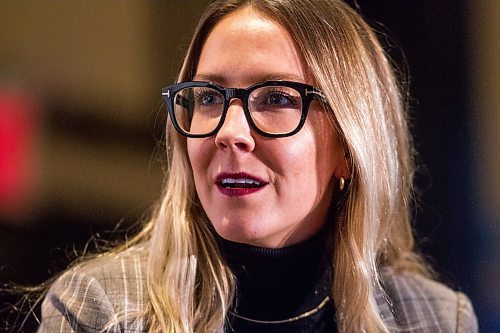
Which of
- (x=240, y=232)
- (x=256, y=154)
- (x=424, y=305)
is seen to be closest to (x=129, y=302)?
(x=240, y=232)

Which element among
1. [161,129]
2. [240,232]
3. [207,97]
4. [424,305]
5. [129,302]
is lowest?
[424,305]

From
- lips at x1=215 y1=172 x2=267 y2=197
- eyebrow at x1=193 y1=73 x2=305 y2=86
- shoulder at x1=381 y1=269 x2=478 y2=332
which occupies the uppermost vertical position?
eyebrow at x1=193 y1=73 x2=305 y2=86

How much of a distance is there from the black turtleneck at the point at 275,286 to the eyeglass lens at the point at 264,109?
215mm

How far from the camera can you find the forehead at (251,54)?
126 centimetres

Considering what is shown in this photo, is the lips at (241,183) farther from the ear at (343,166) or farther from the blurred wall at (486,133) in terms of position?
the blurred wall at (486,133)

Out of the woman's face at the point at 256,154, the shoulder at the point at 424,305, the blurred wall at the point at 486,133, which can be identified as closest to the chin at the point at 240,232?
the woman's face at the point at 256,154

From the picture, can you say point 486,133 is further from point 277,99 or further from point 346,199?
point 277,99

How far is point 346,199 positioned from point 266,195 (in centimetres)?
21

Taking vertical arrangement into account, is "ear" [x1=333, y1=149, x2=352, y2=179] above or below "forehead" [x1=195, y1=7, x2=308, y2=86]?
below

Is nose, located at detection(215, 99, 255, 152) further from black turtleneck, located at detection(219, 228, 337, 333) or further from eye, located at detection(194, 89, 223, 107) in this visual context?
black turtleneck, located at detection(219, 228, 337, 333)

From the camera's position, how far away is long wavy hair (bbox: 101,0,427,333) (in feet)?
4.24

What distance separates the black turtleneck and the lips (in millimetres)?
122

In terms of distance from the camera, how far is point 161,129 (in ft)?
5.44

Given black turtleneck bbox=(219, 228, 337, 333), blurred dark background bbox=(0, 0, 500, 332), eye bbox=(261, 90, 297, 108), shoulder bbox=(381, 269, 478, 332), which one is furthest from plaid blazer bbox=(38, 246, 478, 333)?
eye bbox=(261, 90, 297, 108)
